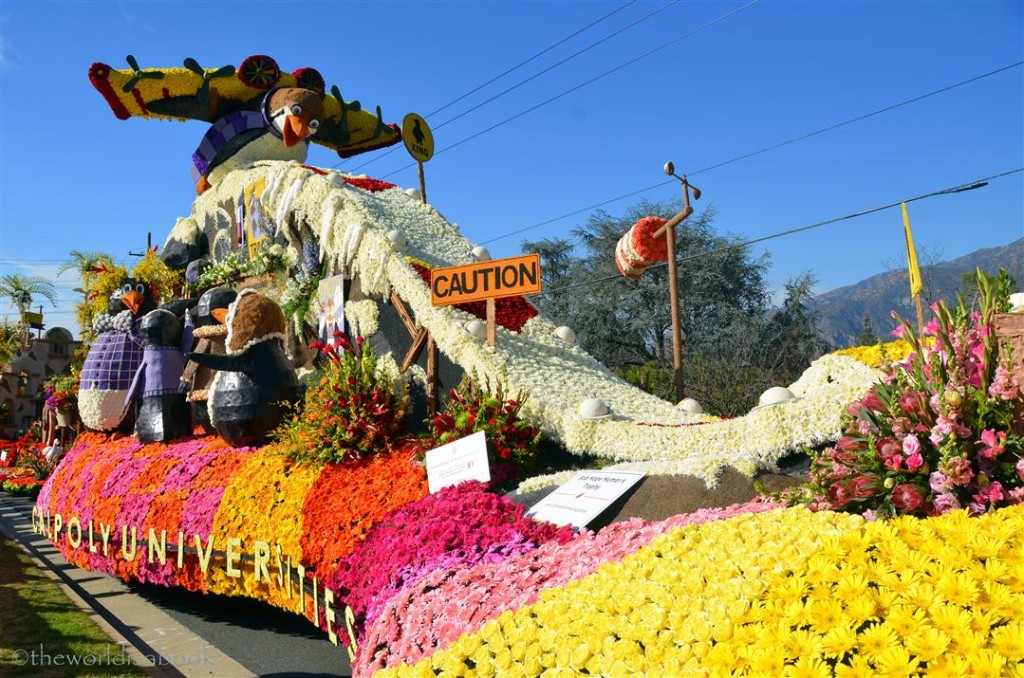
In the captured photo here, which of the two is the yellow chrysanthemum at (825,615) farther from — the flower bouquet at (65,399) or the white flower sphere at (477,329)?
the flower bouquet at (65,399)

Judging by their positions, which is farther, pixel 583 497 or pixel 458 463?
pixel 458 463

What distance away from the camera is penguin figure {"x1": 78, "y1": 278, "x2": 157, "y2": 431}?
33.4ft

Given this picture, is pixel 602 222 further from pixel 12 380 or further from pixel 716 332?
pixel 12 380

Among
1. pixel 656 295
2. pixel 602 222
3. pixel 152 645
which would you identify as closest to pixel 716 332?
pixel 656 295

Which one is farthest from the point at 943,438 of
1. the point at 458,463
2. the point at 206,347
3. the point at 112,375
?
the point at 112,375

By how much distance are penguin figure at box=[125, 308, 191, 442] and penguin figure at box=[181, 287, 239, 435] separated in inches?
6.6

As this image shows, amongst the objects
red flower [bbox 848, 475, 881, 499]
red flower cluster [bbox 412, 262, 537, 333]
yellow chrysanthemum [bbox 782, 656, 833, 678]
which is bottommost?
yellow chrysanthemum [bbox 782, 656, 833, 678]

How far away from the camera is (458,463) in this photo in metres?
5.73

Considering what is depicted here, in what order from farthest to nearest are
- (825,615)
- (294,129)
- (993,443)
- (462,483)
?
(294,129) < (462,483) < (993,443) < (825,615)

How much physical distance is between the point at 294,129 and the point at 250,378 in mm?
5517

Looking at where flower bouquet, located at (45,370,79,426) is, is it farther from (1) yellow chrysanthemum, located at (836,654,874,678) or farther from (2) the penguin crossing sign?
(1) yellow chrysanthemum, located at (836,654,874,678)

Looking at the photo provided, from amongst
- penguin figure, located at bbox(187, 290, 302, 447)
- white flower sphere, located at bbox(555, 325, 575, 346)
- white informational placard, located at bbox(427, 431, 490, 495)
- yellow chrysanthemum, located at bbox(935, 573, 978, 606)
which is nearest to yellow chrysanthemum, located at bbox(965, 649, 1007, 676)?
yellow chrysanthemum, located at bbox(935, 573, 978, 606)

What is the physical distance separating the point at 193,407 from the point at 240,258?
3.23 metres

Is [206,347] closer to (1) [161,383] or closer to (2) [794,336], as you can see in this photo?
(1) [161,383]
